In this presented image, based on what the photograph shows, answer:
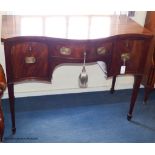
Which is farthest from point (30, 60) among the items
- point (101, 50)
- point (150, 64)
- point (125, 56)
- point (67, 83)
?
point (150, 64)

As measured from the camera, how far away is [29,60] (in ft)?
4.61

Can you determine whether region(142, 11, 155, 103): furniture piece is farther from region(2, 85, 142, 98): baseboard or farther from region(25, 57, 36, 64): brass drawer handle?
region(25, 57, 36, 64): brass drawer handle

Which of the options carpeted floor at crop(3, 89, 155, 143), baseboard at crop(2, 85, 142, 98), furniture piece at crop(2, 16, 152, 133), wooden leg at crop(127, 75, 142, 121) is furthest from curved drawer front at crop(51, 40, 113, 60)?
baseboard at crop(2, 85, 142, 98)

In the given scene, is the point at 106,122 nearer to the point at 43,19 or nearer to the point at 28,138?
the point at 28,138

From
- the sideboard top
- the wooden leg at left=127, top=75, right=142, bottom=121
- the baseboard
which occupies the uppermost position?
the sideboard top

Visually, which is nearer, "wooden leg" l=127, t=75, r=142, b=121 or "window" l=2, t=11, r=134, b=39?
"window" l=2, t=11, r=134, b=39

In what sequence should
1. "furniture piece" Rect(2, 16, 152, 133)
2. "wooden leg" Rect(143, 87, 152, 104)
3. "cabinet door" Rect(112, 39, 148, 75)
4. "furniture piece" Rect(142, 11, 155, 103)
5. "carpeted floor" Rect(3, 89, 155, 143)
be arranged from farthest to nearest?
"wooden leg" Rect(143, 87, 152, 104) < "furniture piece" Rect(142, 11, 155, 103) < "carpeted floor" Rect(3, 89, 155, 143) < "cabinet door" Rect(112, 39, 148, 75) < "furniture piece" Rect(2, 16, 152, 133)

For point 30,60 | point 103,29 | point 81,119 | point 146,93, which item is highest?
point 103,29

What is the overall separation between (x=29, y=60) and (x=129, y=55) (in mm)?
557

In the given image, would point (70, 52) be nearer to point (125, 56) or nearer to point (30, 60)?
point (30, 60)

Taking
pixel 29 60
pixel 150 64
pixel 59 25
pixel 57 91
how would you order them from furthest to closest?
pixel 57 91
pixel 150 64
pixel 59 25
pixel 29 60

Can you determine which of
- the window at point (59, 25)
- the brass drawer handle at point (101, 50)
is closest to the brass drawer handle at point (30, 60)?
the window at point (59, 25)

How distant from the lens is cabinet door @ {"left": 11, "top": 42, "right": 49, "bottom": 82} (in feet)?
4.48

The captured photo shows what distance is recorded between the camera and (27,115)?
71.9 inches
